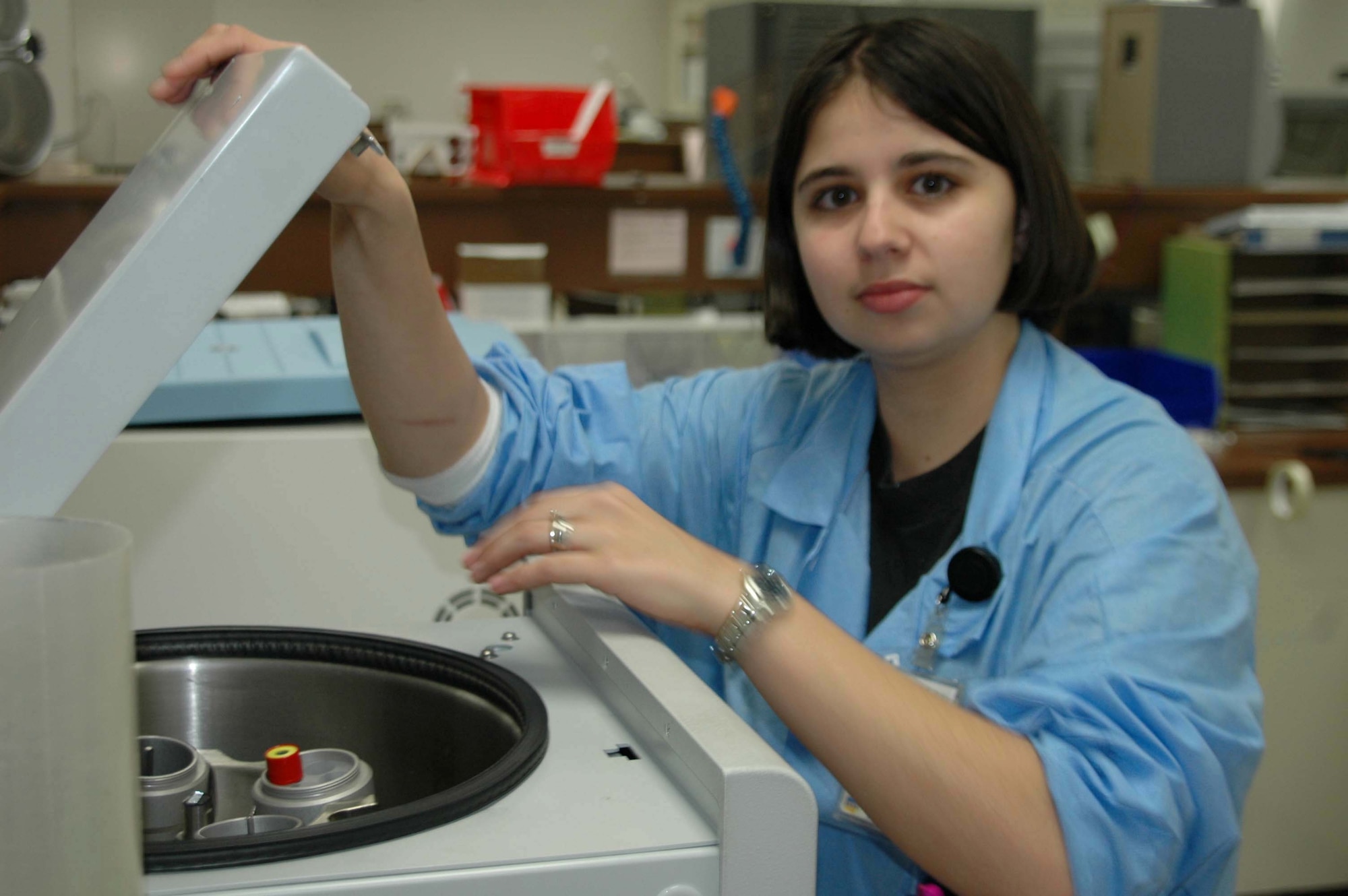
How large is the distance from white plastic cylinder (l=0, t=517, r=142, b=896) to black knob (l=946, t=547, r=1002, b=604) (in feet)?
2.24

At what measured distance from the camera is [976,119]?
1.02 metres

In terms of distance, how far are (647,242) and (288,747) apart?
4.82 ft

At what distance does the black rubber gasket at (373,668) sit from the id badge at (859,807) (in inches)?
12.2

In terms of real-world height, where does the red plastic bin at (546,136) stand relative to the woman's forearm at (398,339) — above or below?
above

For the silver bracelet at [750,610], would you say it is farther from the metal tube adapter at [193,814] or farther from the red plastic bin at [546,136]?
the red plastic bin at [546,136]

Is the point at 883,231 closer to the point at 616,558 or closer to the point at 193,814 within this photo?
the point at 616,558

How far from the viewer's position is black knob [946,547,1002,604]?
97 cm

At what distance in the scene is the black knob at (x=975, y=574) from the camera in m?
0.97

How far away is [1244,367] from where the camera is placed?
2.20 metres

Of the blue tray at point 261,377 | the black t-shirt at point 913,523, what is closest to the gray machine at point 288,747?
the black t-shirt at point 913,523

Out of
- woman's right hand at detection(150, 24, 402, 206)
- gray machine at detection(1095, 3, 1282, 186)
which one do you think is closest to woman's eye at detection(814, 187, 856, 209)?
woman's right hand at detection(150, 24, 402, 206)

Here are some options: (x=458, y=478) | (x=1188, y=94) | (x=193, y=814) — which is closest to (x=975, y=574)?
(x=458, y=478)

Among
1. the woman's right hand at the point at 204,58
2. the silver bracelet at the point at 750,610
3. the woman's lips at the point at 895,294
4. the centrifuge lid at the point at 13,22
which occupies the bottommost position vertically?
the silver bracelet at the point at 750,610

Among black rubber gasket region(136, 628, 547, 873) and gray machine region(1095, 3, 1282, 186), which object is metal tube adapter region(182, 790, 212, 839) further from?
gray machine region(1095, 3, 1282, 186)
